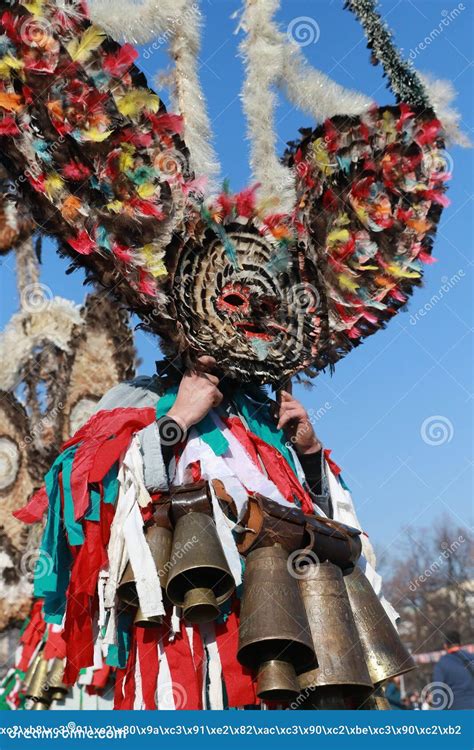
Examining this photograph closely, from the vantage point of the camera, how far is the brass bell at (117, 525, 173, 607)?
3002mm

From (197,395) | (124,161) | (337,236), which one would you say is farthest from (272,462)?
(124,161)

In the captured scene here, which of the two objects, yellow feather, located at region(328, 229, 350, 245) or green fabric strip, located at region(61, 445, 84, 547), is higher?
yellow feather, located at region(328, 229, 350, 245)

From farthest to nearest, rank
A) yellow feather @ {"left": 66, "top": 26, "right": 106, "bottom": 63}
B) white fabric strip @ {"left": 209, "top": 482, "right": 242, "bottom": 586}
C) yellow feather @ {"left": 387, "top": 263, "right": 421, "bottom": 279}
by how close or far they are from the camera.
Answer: yellow feather @ {"left": 387, "top": 263, "right": 421, "bottom": 279} < yellow feather @ {"left": 66, "top": 26, "right": 106, "bottom": 63} < white fabric strip @ {"left": 209, "top": 482, "right": 242, "bottom": 586}

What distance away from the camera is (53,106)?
321 cm

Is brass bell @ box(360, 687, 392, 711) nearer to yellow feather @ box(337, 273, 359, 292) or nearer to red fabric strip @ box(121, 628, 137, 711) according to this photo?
red fabric strip @ box(121, 628, 137, 711)

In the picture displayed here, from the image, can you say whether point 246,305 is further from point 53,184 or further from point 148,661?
point 148,661

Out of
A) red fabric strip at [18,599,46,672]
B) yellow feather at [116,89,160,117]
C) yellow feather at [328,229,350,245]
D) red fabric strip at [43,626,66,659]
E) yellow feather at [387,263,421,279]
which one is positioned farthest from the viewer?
red fabric strip at [18,599,46,672]

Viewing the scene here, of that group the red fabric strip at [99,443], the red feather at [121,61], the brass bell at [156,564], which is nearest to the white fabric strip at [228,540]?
the brass bell at [156,564]

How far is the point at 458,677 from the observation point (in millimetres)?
5238

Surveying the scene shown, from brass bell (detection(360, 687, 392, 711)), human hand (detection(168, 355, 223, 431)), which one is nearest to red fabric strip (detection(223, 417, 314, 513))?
human hand (detection(168, 355, 223, 431))

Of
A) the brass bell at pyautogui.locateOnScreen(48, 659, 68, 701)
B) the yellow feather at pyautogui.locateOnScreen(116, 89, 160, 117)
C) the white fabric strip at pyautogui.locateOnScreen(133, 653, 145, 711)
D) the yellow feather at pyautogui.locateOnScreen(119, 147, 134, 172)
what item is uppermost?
the yellow feather at pyautogui.locateOnScreen(116, 89, 160, 117)

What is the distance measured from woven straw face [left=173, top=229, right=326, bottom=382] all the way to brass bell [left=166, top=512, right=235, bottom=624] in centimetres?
72

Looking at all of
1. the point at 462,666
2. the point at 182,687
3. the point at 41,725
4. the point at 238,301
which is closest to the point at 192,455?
the point at 238,301

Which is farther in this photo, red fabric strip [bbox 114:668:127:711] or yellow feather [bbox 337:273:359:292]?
yellow feather [bbox 337:273:359:292]
